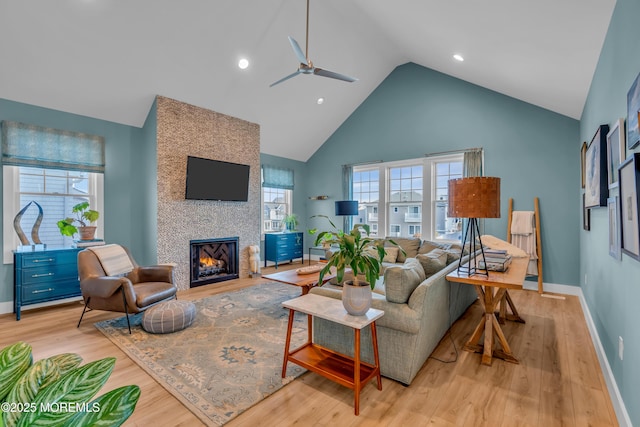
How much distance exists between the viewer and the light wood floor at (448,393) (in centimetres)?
190

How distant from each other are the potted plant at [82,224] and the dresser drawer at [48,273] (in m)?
0.43

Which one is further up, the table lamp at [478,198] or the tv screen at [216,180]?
the tv screen at [216,180]

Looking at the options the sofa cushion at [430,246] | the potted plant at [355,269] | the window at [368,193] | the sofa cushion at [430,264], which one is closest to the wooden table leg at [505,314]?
the sofa cushion at [430,264]

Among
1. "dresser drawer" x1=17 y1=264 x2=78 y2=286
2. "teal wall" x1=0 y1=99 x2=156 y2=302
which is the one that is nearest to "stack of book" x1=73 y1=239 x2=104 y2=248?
"dresser drawer" x1=17 y1=264 x2=78 y2=286

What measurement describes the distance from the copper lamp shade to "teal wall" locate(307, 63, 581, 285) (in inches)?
123

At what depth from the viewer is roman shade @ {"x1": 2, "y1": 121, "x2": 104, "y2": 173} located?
12.6 ft

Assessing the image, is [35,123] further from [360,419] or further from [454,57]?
[454,57]

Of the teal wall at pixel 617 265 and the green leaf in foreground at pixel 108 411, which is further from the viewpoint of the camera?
the teal wall at pixel 617 265

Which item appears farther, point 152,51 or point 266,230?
point 266,230

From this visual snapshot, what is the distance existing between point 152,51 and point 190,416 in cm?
427

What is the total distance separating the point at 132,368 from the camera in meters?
2.51

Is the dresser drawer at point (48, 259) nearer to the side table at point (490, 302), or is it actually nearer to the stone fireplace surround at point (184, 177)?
the stone fireplace surround at point (184, 177)

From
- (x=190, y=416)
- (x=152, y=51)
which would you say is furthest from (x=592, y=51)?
(x=152, y=51)

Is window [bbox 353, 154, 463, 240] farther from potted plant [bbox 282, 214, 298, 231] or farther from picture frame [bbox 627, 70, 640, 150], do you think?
picture frame [bbox 627, 70, 640, 150]
